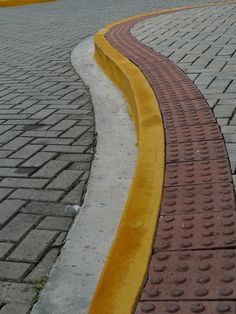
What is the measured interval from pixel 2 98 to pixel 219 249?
4126mm

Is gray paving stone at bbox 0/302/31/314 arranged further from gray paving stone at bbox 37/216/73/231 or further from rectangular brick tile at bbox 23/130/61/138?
rectangular brick tile at bbox 23/130/61/138

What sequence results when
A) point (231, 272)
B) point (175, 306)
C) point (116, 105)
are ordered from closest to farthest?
point (175, 306) < point (231, 272) < point (116, 105)

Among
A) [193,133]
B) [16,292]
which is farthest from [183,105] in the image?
[16,292]

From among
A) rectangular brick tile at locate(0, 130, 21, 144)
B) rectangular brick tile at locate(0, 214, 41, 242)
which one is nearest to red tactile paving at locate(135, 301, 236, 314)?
rectangular brick tile at locate(0, 214, 41, 242)

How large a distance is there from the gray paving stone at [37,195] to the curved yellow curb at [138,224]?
514mm

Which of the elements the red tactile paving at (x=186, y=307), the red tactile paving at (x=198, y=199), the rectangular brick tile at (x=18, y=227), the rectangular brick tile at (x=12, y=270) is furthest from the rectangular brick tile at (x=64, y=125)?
the red tactile paving at (x=186, y=307)

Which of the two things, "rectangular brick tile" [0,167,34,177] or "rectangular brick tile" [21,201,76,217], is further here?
"rectangular brick tile" [0,167,34,177]

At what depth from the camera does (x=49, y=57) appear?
8.22m

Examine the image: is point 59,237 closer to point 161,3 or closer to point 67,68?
point 67,68

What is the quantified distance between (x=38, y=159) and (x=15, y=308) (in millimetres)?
1803

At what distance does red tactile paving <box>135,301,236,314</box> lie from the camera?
1985 millimetres

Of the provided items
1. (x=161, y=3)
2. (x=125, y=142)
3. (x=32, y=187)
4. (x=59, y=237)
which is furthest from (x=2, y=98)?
(x=161, y=3)

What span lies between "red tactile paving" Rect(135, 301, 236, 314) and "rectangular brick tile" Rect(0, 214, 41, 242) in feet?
3.58

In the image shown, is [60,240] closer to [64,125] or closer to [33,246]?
[33,246]
